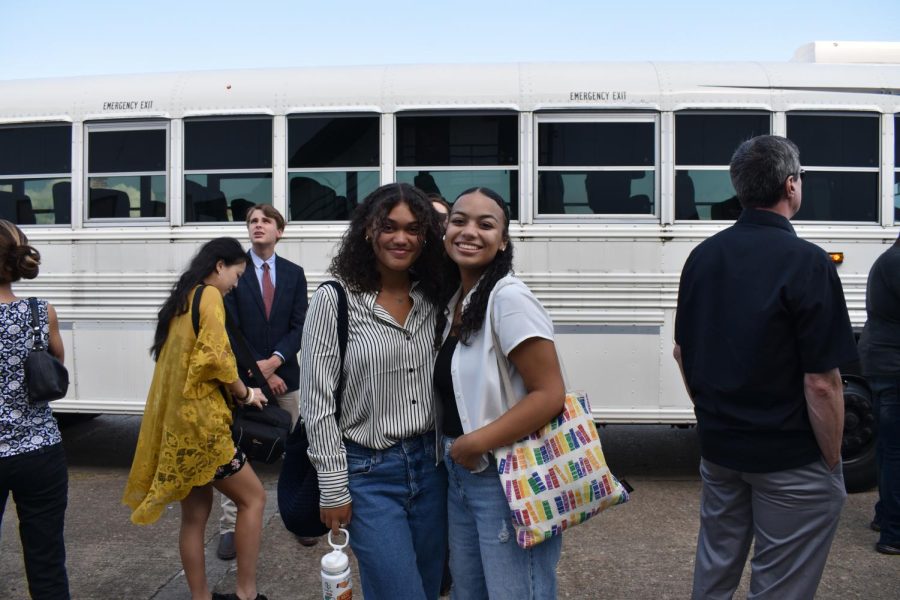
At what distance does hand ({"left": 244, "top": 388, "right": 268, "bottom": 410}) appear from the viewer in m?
3.50

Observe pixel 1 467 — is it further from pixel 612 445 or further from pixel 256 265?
pixel 612 445

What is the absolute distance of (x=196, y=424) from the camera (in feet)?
10.7

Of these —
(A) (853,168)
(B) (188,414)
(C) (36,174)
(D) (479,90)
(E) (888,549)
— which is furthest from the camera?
(C) (36,174)

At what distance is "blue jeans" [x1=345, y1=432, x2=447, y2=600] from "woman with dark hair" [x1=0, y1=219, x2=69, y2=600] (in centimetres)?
155

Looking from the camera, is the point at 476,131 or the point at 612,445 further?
the point at 612,445

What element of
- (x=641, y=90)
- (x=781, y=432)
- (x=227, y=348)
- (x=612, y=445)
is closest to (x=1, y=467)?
(x=227, y=348)

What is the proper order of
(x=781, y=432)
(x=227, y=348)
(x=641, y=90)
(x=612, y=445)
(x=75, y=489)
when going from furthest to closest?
1. (x=612, y=445)
2. (x=75, y=489)
3. (x=641, y=90)
4. (x=227, y=348)
5. (x=781, y=432)

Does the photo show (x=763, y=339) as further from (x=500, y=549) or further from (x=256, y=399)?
(x=256, y=399)

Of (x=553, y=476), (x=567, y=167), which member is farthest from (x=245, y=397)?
(x=567, y=167)

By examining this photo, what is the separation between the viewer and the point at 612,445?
694 centimetres

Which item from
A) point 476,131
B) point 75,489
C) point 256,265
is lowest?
point 75,489

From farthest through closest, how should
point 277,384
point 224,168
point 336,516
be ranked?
1. point 224,168
2. point 277,384
3. point 336,516

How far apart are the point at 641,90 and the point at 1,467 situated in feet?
14.8

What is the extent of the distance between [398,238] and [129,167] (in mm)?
4195
